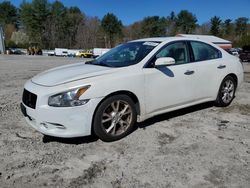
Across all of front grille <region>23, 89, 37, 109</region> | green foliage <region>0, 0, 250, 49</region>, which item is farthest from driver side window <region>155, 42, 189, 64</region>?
green foliage <region>0, 0, 250, 49</region>

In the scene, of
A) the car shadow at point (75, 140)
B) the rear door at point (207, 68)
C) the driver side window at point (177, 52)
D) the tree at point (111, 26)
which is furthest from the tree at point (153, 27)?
the car shadow at point (75, 140)

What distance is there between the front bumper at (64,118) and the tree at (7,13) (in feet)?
380

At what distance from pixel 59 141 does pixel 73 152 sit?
47cm

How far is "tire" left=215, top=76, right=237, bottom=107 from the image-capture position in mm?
5957

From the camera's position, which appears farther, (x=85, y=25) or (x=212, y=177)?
(x=85, y=25)

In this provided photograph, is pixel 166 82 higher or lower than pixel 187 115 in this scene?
higher

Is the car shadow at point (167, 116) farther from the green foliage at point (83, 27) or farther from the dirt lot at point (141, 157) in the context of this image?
the green foliage at point (83, 27)

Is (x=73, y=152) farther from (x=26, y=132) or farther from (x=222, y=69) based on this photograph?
(x=222, y=69)

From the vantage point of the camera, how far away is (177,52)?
204 inches

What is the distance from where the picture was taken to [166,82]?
4785mm

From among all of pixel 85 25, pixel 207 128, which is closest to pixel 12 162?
pixel 207 128

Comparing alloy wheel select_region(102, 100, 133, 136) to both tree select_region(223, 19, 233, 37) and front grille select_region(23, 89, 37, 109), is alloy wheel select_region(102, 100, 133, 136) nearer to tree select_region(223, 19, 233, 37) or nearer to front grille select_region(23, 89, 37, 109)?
front grille select_region(23, 89, 37, 109)

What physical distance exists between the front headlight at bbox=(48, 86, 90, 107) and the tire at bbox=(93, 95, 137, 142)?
1.09ft

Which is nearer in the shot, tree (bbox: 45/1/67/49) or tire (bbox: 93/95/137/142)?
tire (bbox: 93/95/137/142)
